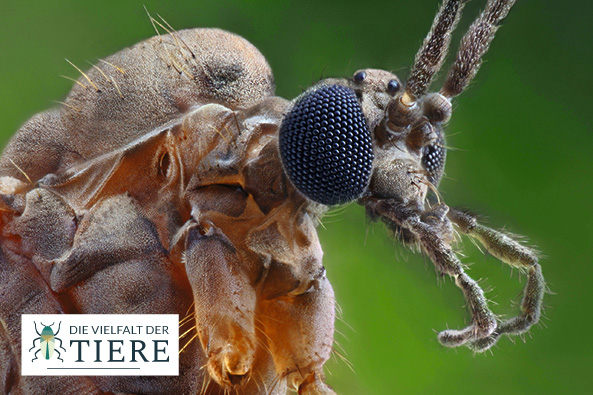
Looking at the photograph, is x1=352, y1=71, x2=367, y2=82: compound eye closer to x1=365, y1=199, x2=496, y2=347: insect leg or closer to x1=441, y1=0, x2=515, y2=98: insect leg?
x1=441, y1=0, x2=515, y2=98: insect leg

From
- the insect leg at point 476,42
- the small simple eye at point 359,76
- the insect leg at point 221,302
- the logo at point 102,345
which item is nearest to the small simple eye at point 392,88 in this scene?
the small simple eye at point 359,76

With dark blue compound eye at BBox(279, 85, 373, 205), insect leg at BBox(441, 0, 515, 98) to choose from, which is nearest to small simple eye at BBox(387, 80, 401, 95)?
insect leg at BBox(441, 0, 515, 98)

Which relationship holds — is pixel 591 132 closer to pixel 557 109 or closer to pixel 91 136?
pixel 557 109

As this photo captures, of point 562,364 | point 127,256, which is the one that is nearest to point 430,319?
point 562,364

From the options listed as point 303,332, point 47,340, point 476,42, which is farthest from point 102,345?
point 476,42

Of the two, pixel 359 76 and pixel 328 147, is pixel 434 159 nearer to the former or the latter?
pixel 359 76

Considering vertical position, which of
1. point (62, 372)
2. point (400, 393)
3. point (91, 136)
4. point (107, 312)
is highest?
point (91, 136)

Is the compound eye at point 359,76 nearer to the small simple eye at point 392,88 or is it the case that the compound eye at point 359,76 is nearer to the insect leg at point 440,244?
the small simple eye at point 392,88
